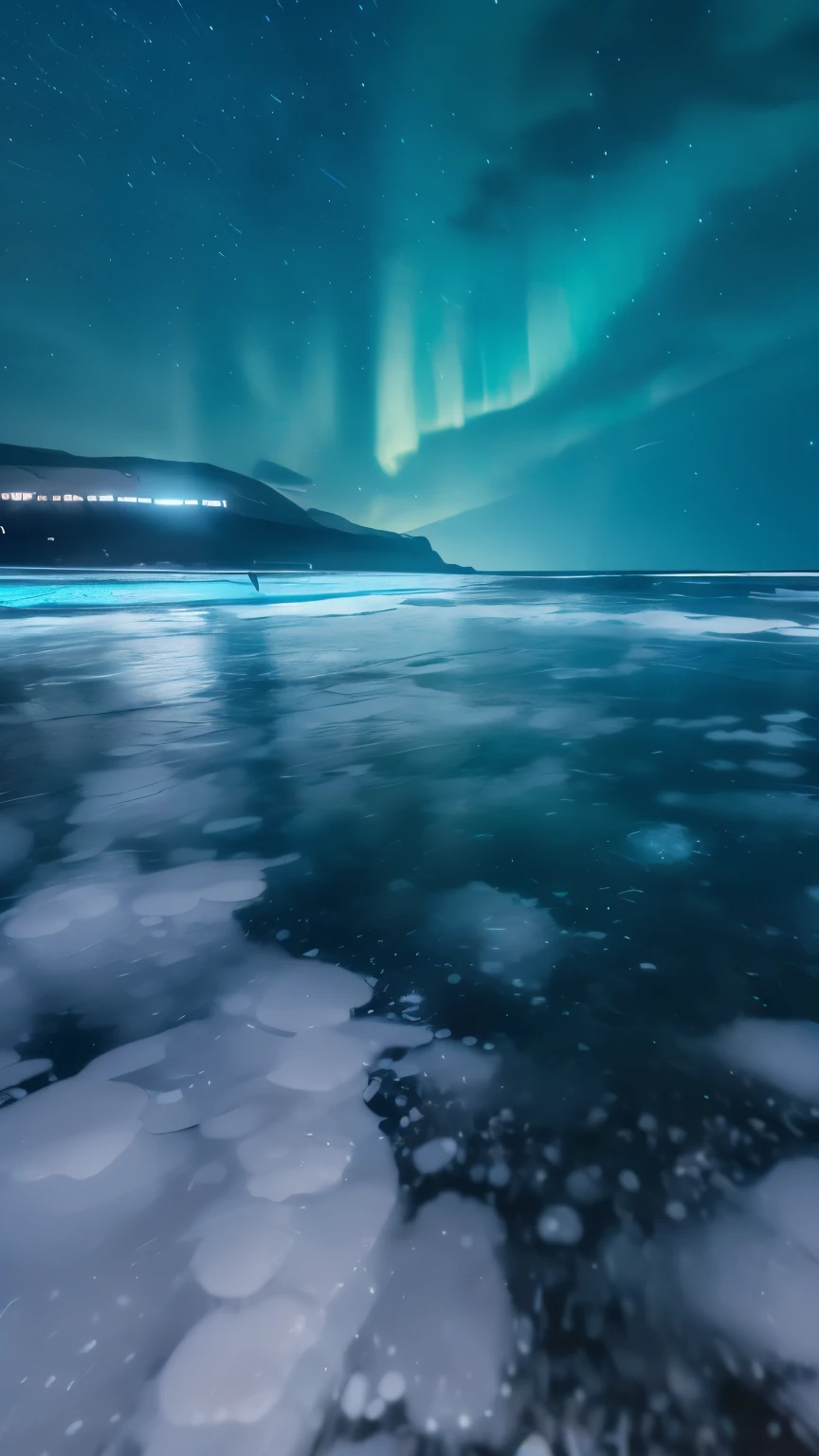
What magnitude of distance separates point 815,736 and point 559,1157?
3.42m

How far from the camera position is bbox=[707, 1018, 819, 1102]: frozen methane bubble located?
1159 millimetres

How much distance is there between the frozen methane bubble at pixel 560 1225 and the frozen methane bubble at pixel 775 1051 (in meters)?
0.49

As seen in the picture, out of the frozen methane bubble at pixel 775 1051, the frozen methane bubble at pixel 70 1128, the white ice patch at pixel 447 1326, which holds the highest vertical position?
the frozen methane bubble at pixel 70 1128

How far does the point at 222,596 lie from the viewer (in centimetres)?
1966

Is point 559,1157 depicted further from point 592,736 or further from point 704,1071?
point 592,736

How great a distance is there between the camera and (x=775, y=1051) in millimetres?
1230

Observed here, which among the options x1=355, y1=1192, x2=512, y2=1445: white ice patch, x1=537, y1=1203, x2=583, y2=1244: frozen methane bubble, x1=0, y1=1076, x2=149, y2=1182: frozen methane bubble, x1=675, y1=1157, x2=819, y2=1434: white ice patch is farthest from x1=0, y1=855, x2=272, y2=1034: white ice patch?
x1=675, y1=1157, x2=819, y2=1434: white ice patch

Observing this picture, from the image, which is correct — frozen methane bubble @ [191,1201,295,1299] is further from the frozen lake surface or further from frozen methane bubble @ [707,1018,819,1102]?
frozen methane bubble @ [707,1018,819,1102]

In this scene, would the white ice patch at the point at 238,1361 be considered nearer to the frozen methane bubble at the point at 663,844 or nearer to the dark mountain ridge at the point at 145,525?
the frozen methane bubble at the point at 663,844

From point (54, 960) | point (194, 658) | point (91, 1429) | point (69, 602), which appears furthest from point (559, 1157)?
A: point (69, 602)

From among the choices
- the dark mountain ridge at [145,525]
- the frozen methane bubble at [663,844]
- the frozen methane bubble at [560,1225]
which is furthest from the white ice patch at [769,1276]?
the dark mountain ridge at [145,525]

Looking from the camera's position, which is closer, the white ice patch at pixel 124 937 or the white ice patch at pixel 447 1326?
the white ice patch at pixel 447 1326

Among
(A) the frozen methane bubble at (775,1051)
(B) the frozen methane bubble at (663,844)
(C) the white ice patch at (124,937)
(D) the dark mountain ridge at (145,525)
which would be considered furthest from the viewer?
(D) the dark mountain ridge at (145,525)

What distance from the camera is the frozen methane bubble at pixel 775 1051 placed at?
1.16 meters
